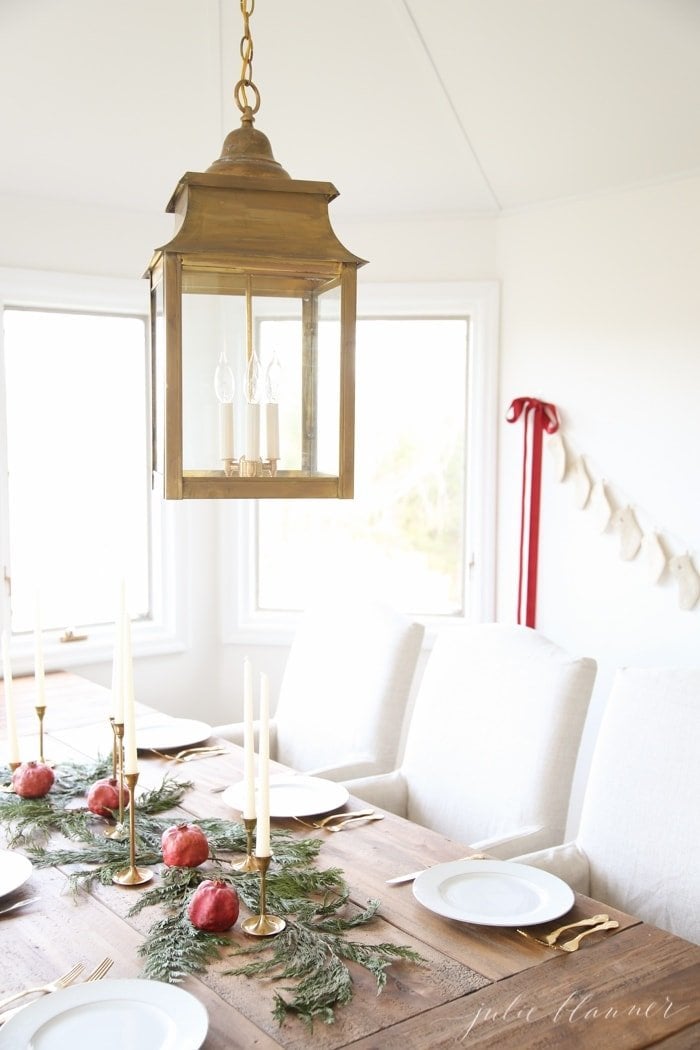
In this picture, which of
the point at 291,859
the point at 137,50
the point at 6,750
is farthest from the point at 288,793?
the point at 137,50

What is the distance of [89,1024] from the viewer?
47.0 inches

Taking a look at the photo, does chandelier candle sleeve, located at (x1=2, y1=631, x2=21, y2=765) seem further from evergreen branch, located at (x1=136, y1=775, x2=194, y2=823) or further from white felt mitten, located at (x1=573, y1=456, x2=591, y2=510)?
white felt mitten, located at (x1=573, y1=456, x2=591, y2=510)

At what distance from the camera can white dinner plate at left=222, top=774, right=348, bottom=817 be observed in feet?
6.36

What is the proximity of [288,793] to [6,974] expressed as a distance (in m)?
0.79

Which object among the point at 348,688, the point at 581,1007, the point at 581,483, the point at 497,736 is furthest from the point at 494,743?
the point at 581,483

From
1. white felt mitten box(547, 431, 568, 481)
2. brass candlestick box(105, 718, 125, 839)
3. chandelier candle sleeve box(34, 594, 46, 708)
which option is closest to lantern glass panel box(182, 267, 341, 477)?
brass candlestick box(105, 718, 125, 839)

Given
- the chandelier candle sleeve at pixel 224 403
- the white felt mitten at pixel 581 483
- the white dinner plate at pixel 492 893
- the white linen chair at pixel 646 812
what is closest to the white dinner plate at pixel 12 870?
the white dinner plate at pixel 492 893

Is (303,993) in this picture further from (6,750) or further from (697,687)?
(6,750)

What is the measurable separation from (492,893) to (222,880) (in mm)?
437

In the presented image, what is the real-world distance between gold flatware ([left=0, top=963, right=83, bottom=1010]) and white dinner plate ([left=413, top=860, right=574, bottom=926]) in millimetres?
518

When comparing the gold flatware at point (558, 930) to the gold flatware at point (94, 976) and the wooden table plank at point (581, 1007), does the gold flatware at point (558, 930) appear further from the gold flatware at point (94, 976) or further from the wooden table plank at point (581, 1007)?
the gold flatware at point (94, 976)

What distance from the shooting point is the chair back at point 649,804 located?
5.66ft

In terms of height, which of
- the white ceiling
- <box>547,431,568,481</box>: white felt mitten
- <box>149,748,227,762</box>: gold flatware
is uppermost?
the white ceiling

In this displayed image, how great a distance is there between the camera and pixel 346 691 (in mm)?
2639
